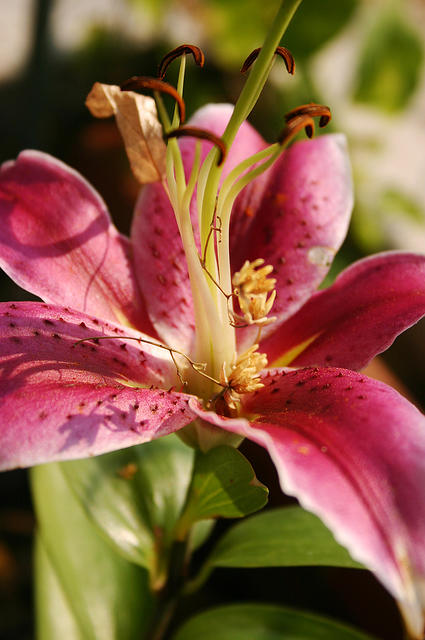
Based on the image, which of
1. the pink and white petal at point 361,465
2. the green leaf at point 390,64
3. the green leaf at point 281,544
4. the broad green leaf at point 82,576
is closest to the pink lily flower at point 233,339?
the pink and white petal at point 361,465

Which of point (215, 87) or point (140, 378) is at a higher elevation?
point (140, 378)

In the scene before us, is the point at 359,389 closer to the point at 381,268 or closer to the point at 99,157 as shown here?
the point at 381,268

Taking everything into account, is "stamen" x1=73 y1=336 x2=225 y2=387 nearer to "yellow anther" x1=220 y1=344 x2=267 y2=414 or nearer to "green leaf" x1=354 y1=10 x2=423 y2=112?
"yellow anther" x1=220 y1=344 x2=267 y2=414

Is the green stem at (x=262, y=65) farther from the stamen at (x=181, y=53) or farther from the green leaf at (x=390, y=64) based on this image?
the green leaf at (x=390, y=64)

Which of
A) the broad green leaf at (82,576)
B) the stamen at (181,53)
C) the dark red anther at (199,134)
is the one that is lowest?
the broad green leaf at (82,576)

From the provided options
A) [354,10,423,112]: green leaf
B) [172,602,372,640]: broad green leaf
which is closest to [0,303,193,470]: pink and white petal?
[172,602,372,640]: broad green leaf

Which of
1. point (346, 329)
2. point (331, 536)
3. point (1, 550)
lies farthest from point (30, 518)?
point (346, 329)

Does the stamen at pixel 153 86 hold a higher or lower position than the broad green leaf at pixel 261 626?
higher
